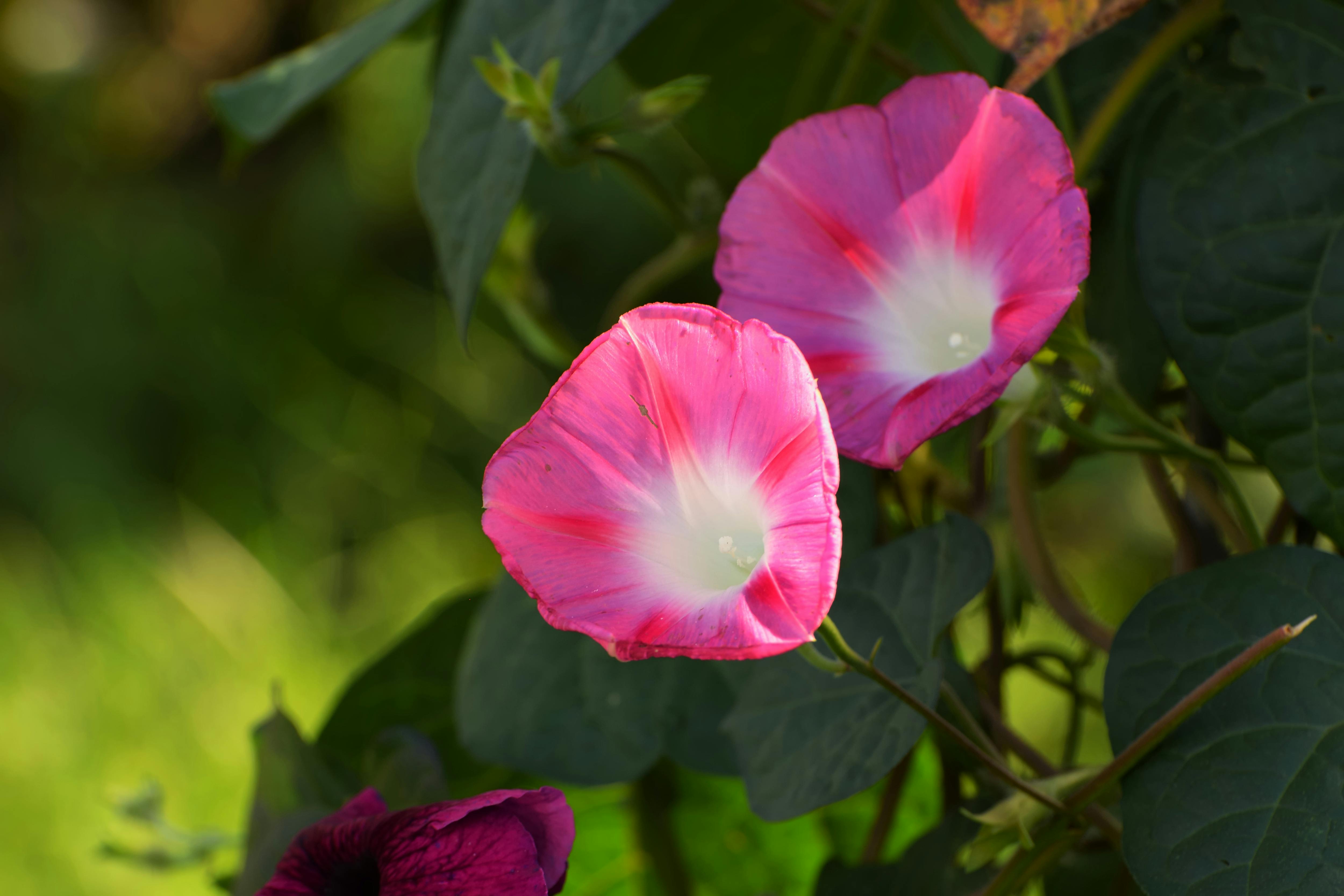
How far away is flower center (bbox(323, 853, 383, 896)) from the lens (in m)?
0.28

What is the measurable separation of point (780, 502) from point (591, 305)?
1.72 m

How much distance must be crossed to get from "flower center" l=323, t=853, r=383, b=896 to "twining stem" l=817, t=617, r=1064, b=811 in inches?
5.1

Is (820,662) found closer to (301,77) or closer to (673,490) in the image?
(673,490)

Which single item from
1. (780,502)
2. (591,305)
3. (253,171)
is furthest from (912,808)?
(253,171)

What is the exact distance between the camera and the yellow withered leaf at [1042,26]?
12.1 inches

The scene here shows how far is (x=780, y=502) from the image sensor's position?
0.22 meters

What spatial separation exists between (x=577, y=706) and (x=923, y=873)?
0.14 meters

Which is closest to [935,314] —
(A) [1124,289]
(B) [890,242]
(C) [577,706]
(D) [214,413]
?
(B) [890,242]

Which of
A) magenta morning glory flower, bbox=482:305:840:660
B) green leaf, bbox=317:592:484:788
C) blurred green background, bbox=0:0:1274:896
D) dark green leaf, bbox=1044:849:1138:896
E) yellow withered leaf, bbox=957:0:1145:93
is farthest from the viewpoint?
blurred green background, bbox=0:0:1274:896

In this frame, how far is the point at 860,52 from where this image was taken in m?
0.38

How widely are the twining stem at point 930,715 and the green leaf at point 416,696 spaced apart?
11.3 inches

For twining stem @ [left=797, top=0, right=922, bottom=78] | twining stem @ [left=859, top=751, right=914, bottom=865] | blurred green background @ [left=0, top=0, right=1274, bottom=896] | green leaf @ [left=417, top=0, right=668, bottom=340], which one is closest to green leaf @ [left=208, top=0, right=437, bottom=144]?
green leaf @ [left=417, top=0, right=668, bottom=340]

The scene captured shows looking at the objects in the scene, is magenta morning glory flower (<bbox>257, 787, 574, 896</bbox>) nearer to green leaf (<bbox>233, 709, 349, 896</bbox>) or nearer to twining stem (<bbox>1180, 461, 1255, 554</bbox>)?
green leaf (<bbox>233, 709, 349, 896</bbox>)

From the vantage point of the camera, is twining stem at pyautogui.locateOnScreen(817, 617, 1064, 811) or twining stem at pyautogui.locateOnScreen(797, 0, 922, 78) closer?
twining stem at pyautogui.locateOnScreen(817, 617, 1064, 811)
